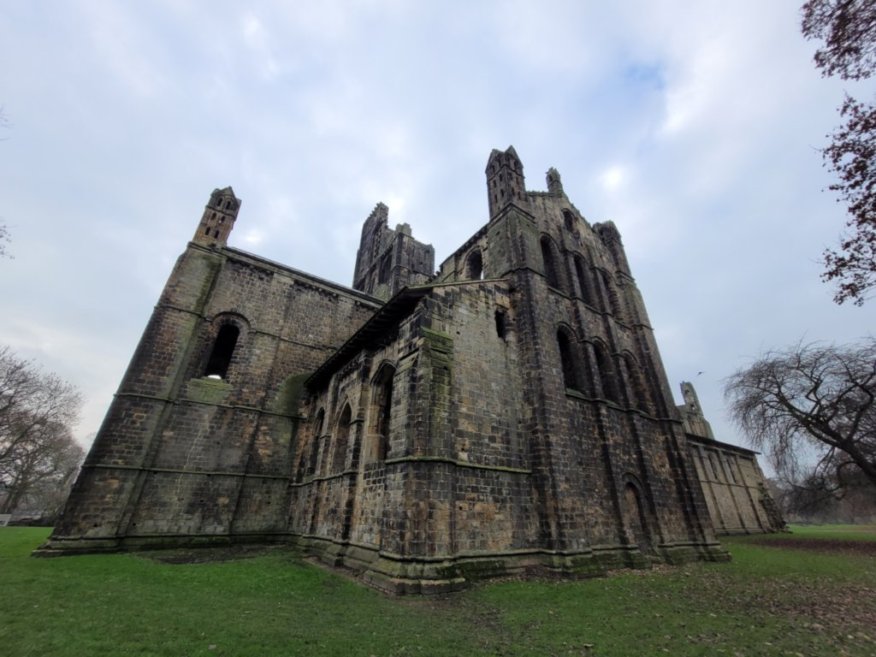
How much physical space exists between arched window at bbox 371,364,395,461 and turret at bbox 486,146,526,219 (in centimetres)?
876

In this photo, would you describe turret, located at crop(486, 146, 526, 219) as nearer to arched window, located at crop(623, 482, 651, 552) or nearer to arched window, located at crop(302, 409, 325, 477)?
arched window, located at crop(302, 409, 325, 477)

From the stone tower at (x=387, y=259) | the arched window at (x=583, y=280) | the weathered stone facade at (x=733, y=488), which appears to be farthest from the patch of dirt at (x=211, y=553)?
the weathered stone facade at (x=733, y=488)

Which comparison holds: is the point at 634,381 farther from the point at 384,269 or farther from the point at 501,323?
the point at 384,269

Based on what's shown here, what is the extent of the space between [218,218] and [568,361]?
60.6 ft

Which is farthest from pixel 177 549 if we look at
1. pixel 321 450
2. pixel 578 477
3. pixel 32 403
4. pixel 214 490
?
pixel 32 403

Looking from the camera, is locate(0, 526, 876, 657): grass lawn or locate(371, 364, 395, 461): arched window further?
locate(371, 364, 395, 461): arched window

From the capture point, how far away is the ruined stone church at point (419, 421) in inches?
371

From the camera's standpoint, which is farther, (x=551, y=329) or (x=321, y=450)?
(x=321, y=450)

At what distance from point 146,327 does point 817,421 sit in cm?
3194

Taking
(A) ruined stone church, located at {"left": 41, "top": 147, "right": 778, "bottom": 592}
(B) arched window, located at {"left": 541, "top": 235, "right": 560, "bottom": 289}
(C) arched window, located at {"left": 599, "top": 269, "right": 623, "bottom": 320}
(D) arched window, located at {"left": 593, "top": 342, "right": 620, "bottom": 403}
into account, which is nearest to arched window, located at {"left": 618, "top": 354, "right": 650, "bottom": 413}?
(A) ruined stone church, located at {"left": 41, "top": 147, "right": 778, "bottom": 592}

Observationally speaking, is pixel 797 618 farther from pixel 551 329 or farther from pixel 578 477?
pixel 551 329

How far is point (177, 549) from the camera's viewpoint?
1270cm

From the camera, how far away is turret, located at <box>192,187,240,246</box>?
17.9 meters

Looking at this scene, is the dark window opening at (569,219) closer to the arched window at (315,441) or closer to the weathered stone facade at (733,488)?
the arched window at (315,441)
